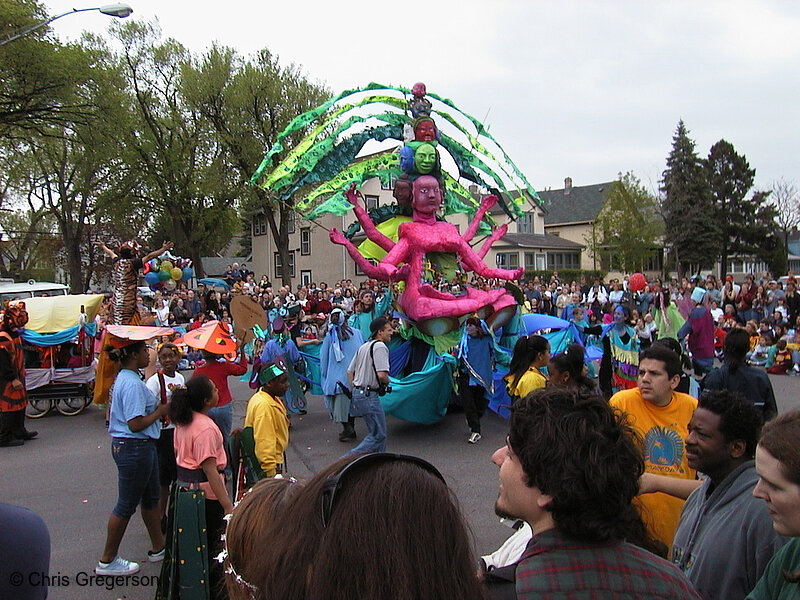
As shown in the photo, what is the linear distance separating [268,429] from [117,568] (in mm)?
1490

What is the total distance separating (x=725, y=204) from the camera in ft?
136

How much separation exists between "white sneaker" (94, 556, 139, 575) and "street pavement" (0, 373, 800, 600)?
0.09 m

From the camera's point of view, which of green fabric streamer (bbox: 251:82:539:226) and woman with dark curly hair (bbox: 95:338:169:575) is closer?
woman with dark curly hair (bbox: 95:338:169:575)

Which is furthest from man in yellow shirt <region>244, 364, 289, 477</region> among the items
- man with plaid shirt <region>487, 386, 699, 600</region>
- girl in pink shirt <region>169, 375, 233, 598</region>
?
man with plaid shirt <region>487, 386, 699, 600</region>

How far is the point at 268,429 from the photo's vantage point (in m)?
4.11

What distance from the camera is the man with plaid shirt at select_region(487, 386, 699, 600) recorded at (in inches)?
58.8

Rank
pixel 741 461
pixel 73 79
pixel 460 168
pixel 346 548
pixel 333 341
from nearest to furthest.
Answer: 1. pixel 346 548
2. pixel 741 461
3. pixel 333 341
4. pixel 460 168
5. pixel 73 79

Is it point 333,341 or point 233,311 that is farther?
point 333,341

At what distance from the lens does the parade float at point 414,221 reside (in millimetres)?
8203

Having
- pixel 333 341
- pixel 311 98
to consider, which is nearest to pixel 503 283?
pixel 333 341

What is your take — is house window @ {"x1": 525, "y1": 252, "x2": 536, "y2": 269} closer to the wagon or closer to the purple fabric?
the purple fabric

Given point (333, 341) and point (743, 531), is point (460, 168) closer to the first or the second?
point (333, 341)

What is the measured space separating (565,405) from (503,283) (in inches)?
311

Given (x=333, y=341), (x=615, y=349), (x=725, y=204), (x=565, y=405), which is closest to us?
(x=565, y=405)
